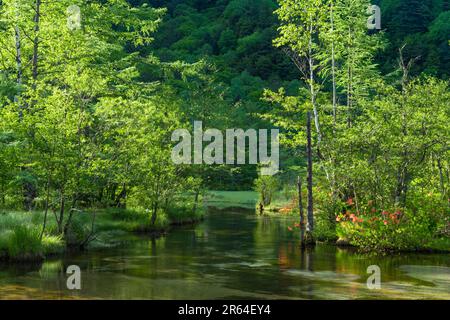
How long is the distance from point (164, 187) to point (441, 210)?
17.1m

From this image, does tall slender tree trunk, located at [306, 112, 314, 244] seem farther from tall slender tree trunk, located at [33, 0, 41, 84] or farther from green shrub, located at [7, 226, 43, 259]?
tall slender tree trunk, located at [33, 0, 41, 84]

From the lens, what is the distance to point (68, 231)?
2584 centimetres

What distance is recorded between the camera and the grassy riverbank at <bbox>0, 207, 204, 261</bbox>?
2152cm

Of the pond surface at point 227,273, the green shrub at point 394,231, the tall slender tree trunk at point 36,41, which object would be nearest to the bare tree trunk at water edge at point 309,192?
the pond surface at point 227,273

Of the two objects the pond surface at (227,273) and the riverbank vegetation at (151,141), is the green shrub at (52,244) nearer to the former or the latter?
the riverbank vegetation at (151,141)

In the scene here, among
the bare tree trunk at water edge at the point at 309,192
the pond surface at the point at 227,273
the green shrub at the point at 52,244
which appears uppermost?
the bare tree trunk at water edge at the point at 309,192

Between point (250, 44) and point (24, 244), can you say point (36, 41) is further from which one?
point (250, 44)

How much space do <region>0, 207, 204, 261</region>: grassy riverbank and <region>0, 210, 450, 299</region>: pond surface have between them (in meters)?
0.94

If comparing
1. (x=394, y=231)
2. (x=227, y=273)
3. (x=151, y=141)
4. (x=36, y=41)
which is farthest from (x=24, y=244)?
(x=394, y=231)

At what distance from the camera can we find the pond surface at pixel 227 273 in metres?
16.7

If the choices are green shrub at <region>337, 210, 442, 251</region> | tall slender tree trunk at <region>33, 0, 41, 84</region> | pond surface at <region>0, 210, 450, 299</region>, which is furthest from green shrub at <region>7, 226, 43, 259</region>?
green shrub at <region>337, 210, 442, 251</region>

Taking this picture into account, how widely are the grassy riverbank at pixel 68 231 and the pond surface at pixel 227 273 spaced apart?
0.94 meters
